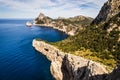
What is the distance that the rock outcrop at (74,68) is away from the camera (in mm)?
64562

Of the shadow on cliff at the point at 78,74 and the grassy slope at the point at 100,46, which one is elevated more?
the grassy slope at the point at 100,46

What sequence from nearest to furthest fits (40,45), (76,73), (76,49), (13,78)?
(76,73) → (13,78) → (76,49) → (40,45)

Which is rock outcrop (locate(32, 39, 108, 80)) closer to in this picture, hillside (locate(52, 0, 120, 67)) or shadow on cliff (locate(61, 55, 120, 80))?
shadow on cliff (locate(61, 55, 120, 80))

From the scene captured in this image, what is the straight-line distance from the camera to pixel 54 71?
102875 mm

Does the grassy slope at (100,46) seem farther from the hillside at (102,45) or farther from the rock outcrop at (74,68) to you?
the rock outcrop at (74,68)

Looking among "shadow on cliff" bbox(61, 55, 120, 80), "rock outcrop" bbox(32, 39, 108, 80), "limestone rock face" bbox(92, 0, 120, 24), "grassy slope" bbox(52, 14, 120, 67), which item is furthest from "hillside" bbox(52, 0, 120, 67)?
"limestone rock face" bbox(92, 0, 120, 24)

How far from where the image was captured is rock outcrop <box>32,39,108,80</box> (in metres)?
64.6

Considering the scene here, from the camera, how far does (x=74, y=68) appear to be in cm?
8575

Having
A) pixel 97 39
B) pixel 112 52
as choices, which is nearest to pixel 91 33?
pixel 97 39

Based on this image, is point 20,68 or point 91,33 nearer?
point 20,68

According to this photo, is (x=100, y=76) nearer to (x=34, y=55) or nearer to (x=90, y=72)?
(x=90, y=72)

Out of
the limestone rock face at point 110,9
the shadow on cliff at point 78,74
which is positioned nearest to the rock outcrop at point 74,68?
the shadow on cliff at point 78,74

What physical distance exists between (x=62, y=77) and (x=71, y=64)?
44.5 ft

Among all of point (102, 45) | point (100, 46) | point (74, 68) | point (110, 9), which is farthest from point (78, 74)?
point (110, 9)
